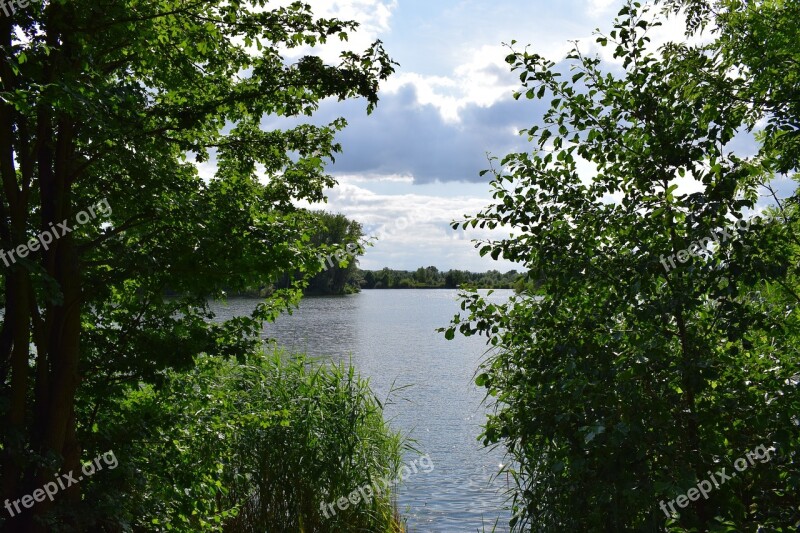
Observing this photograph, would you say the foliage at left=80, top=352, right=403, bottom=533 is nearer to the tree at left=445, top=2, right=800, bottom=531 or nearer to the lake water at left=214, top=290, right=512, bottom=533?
the lake water at left=214, top=290, right=512, bottom=533

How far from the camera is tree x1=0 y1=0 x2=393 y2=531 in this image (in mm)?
4344

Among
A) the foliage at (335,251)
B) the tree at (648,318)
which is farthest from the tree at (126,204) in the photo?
the tree at (648,318)

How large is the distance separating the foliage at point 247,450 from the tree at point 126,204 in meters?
0.42

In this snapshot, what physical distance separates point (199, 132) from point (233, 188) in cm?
52

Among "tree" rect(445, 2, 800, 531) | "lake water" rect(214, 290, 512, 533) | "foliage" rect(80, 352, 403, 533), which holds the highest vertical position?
"tree" rect(445, 2, 800, 531)

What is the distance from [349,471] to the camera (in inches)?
294

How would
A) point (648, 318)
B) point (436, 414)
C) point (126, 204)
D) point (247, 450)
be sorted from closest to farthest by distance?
point (648, 318), point (126, 204), point (247, 450), point (436, 414)

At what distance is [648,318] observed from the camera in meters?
3.39

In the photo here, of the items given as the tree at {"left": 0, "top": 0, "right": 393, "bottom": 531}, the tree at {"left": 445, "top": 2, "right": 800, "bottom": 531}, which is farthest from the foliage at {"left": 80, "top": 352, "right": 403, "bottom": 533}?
the tree at {"left": 445, "top": 2, "right": 800, "bottom": 531}

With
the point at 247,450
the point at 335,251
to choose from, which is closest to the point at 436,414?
the point at 247,450

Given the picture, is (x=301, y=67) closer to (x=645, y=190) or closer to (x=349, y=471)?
(x=645, y=190)

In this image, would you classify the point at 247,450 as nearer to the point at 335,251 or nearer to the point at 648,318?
the point at 335,251

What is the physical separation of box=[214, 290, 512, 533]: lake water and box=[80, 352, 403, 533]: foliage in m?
0.86

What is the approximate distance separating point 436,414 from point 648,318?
41.6ft
